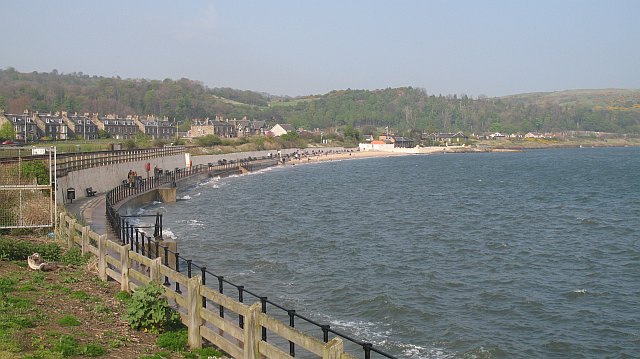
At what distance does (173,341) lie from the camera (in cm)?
1120

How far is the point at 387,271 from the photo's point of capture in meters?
25.0

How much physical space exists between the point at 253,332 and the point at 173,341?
7.41ft

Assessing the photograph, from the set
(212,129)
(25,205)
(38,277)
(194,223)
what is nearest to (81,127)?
(212,129)

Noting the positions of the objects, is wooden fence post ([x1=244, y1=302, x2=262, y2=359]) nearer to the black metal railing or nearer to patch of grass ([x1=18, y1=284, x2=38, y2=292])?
the black metal railing

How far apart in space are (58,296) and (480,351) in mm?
Answer: 9992

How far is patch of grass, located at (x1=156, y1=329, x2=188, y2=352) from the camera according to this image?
11016 mm

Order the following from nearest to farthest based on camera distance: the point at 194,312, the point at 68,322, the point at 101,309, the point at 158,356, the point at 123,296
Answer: the point at 158,356 → the point at 194,312 → the point at 68,322 → the point at 101,309 → the point at 123,296

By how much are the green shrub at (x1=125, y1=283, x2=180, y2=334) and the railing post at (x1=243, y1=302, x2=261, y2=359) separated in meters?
2.57

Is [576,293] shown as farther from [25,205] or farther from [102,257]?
[25,205]

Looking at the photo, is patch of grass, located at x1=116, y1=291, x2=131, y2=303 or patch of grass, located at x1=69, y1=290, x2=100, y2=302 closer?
patch of grass, located at x1=69, y1=290, x2=100, y2=302

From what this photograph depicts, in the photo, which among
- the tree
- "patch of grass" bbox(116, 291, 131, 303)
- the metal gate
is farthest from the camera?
the tree

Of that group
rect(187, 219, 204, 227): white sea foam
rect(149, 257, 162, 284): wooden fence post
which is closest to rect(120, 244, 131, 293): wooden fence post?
rect(149, 257, 162, 284): wooden fence post

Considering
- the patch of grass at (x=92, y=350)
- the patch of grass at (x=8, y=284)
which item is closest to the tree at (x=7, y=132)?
the patch of grass at (x=8, y=284)

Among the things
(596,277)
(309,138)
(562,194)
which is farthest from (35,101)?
(596,277)
